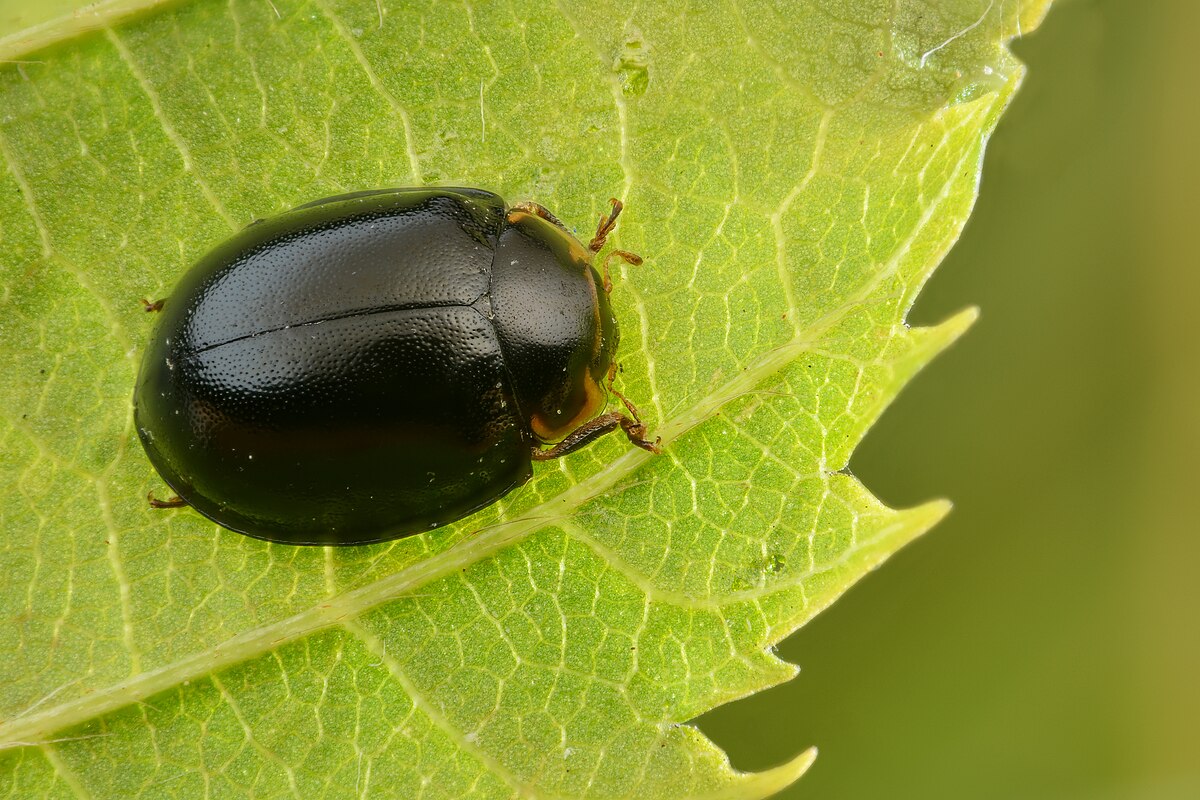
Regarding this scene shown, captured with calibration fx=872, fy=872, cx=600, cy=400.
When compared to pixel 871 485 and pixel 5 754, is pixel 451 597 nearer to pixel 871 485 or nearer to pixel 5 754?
pixel 5 754

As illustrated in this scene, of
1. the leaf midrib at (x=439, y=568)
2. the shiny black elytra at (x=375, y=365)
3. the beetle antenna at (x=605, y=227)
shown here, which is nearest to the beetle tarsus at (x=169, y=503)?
the shiny black elytra at (x=375, y=365)

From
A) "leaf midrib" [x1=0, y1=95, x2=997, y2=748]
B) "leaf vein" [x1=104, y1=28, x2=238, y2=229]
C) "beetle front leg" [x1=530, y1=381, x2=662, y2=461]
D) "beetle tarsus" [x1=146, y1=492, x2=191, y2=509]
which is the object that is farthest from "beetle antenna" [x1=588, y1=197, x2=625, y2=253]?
"beetle tarsus" [x1=146, y1=492, x2=191, y2=509]

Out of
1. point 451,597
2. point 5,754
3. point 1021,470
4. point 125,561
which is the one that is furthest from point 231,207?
point 1021,470

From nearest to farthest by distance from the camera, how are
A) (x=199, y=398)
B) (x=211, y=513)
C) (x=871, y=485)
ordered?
(x=199, y=398) < (x=211, y=513) < (x=871, y=485)

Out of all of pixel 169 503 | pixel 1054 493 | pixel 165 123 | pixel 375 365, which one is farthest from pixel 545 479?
pixel 1054 493

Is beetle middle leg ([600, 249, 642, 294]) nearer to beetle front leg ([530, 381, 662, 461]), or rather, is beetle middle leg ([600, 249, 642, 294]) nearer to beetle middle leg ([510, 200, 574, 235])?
beetle middle leg ([510, 200, 574, 235])

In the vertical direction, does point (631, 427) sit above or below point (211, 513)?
above

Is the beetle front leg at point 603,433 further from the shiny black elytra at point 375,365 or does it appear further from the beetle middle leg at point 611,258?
the beetle middle leg at point 611,258
